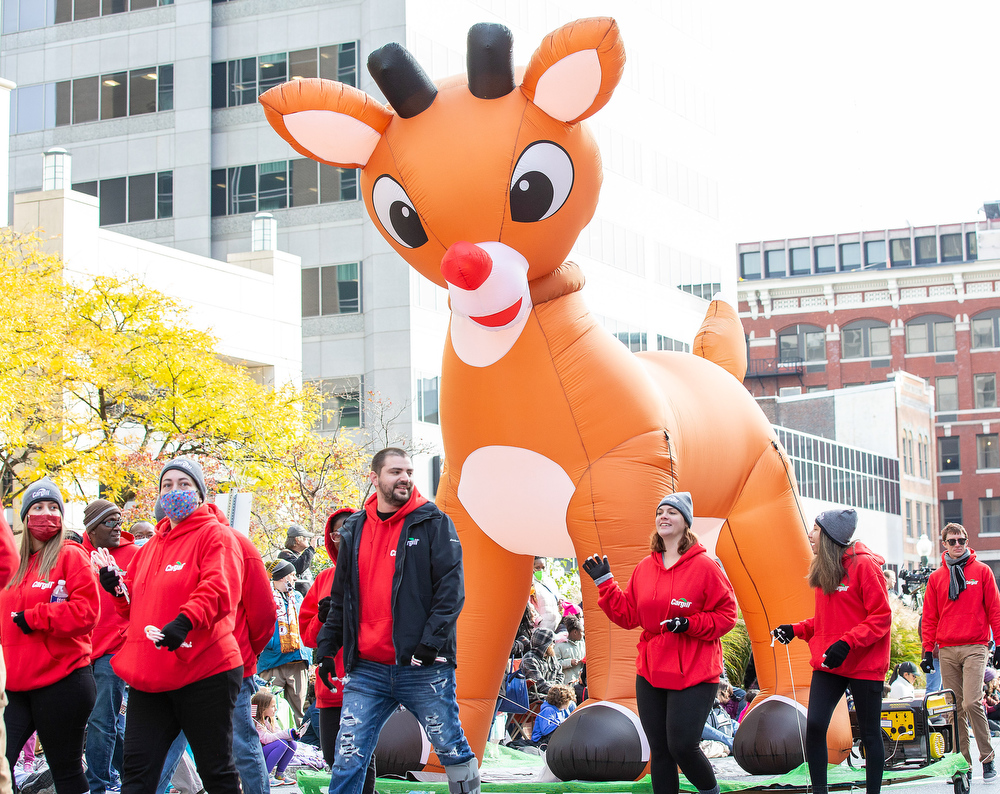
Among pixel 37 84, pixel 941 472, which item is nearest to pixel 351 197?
pixel 37 84

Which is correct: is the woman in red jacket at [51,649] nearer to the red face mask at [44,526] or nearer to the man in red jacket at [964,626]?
the red face mask at [44,526]

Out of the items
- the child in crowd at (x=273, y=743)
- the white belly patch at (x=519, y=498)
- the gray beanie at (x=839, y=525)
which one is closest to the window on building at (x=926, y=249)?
the child in crowd at (x=273, y=743)

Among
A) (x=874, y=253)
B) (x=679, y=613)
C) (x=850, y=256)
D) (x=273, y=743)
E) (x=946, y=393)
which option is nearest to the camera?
(x=679, y=613)

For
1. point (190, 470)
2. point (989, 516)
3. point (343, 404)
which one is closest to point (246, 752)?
point (190, 470)

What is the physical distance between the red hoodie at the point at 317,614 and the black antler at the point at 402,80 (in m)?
2.21

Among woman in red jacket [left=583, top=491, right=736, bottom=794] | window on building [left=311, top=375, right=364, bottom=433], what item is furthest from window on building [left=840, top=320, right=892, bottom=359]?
woman in red jacket [left=583, top=491, right=736, bottom=794]

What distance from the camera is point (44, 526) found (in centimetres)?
589

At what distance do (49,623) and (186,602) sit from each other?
90 centimetres

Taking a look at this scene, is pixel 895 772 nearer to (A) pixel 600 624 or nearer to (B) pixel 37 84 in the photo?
(A) pixel 600 624

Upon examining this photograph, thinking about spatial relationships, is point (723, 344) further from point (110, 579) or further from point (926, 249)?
point (926, 249)

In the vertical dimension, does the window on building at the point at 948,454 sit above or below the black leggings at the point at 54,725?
above

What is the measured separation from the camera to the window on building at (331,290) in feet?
111

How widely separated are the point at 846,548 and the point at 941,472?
53.8 m

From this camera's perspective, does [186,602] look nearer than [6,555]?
No
